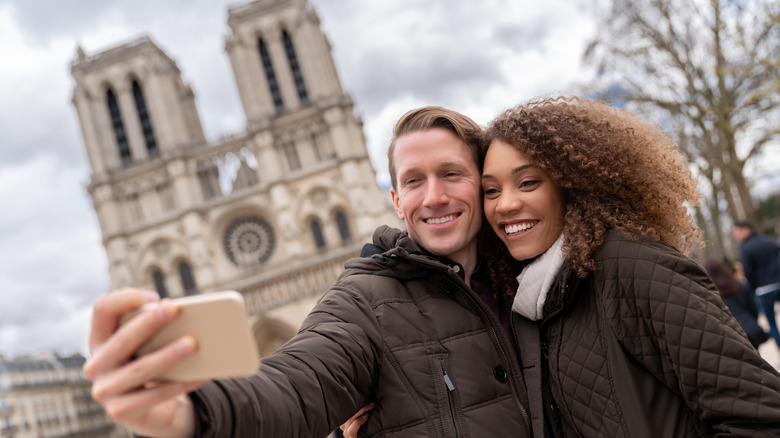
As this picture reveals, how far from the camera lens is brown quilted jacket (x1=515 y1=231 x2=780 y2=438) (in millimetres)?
1309

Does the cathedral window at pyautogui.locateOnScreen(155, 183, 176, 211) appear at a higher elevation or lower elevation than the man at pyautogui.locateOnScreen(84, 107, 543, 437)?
higher

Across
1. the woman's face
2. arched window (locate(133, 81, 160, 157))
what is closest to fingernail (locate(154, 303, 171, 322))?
the woman's face

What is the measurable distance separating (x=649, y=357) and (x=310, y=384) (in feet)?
2.60

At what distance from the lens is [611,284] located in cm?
152

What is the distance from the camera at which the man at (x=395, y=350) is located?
0.94 meters

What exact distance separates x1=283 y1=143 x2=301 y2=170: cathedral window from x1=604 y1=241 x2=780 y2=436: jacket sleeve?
28.6m

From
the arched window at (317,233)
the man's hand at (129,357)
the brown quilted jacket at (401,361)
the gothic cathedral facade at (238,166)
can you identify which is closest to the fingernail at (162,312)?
the man's hand at (129,357)

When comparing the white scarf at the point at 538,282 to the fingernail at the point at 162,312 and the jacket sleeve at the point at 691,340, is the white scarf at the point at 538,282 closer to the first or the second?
the jacket sleeve at the point at 691,340

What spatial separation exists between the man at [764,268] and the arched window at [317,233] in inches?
937

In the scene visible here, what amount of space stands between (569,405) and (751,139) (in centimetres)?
1404

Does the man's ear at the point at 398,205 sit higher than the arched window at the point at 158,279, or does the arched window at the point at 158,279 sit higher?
the arched window at the point at 158,279

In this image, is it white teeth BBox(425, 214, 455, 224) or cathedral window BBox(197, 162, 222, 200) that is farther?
cathedral window BBox(197, 162, 222, 200)

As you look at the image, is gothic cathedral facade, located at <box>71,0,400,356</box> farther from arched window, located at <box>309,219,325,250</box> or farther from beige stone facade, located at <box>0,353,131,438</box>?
beige stone facade, located at <box>0,353,131,438</box>

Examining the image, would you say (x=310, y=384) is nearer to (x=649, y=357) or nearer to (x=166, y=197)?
(x=649, y=357)
